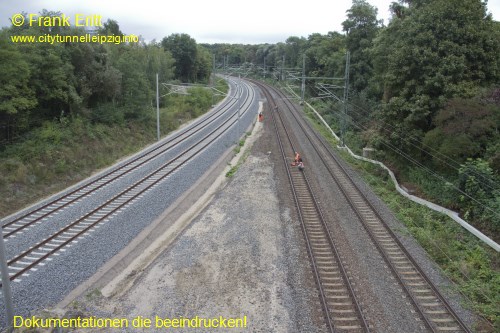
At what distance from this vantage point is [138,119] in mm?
36344

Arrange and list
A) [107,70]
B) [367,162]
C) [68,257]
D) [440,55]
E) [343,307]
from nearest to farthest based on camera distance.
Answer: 1. [343,307]
2. [68,257]
3. [440,55]
4. [367,162]
5. [107,70]

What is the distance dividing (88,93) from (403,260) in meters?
25.9

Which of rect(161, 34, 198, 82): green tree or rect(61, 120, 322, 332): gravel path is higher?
rect(161, 34, 198, 82): green tree

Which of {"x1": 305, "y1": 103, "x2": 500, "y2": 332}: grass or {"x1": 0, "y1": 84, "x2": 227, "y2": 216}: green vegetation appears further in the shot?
{"x1": 0, "y1": 84, "x2": 227, "y2": 216}: green vegetation

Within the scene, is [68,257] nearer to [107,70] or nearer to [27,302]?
[27,302]

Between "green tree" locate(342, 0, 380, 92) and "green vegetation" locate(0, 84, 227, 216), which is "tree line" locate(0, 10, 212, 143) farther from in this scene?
"green tree" locate(342, 0, 380, 92)

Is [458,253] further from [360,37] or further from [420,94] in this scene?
[360,37]

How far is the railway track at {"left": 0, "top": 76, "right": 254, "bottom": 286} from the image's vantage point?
542 inches

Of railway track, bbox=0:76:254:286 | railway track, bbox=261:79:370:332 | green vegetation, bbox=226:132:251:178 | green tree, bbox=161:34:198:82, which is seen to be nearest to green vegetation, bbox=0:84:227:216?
railway track, bbox=0:76:254:286

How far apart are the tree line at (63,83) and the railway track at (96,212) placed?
6237 mm

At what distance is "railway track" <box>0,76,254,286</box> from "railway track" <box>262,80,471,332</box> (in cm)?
1120

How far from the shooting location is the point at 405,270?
13.8 m

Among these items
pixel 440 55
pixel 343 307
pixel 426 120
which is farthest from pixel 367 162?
pixel 343 307

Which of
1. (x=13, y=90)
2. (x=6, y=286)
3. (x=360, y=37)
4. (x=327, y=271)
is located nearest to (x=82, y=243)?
(x=6, y=286)
